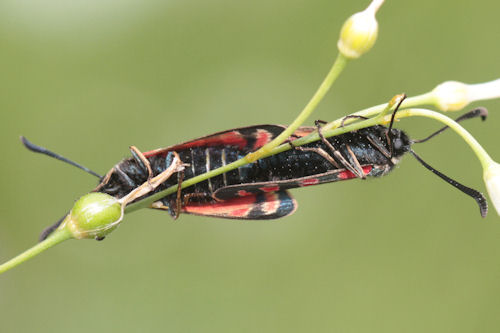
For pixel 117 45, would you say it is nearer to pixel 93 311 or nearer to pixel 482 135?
pixel 93 311

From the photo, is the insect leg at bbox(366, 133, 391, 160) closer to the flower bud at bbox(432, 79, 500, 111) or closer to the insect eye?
the insect eye

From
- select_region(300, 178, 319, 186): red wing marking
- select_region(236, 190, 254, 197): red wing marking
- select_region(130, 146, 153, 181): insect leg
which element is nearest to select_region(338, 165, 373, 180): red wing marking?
select_region(300, 178, 319, 186): red wing marking

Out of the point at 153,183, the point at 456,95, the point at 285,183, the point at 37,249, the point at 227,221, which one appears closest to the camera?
the point at 37,249

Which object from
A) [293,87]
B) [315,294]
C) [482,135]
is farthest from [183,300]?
[482,135]

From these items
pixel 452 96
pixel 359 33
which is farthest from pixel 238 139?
pixel 452 96

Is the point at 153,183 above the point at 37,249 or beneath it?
above

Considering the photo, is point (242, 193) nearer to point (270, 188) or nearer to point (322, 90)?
point (270, 188)
